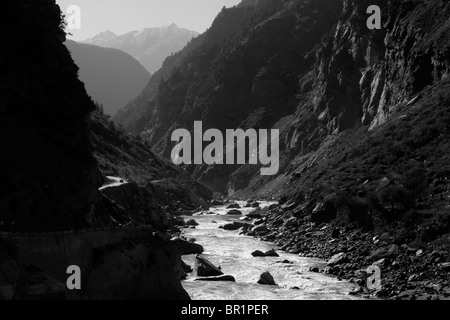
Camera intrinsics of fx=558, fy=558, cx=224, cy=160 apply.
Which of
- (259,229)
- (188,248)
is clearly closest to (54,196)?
(188,248)

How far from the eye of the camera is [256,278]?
156 ft

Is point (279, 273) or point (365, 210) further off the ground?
point (365, 210)

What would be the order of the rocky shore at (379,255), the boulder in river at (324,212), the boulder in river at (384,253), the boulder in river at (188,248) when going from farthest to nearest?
the boulder in river at (324,212) → the boulder in river at (188,248) → the boulder in river at (384,253) → the rocky shore at (379,255)

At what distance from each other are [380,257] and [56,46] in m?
41.7

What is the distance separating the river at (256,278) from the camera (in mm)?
41375

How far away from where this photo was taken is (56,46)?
63.3 m

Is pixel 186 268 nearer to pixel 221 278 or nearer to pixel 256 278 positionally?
pixel 221 278

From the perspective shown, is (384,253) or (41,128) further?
(41,128)

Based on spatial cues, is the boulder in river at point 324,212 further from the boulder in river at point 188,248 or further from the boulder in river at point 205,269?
the boulder in river at point 205,269

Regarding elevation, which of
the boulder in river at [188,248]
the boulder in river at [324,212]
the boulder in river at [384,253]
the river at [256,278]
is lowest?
the river at [256,278]

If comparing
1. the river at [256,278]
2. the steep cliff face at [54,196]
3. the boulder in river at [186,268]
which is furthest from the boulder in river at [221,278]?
the steep cliff face at [54,196]
